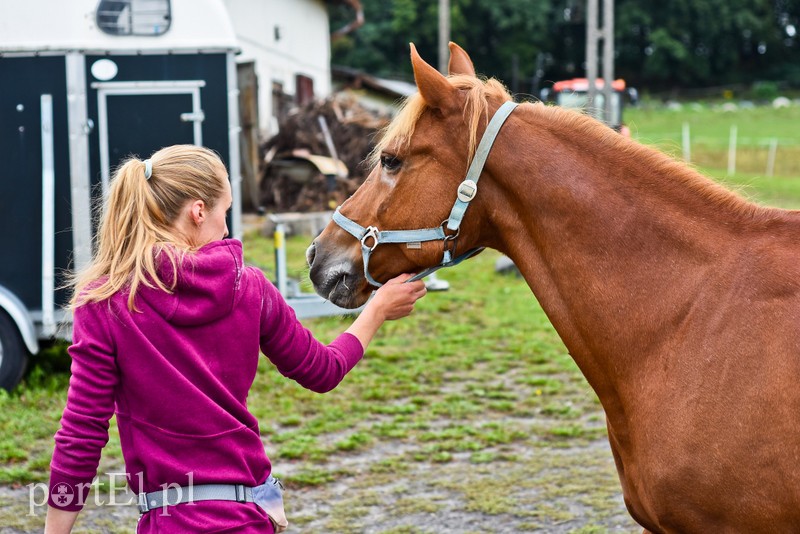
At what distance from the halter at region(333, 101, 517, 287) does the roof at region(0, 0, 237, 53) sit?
13.1 feet

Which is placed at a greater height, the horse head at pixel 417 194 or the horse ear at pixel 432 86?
the horse ear at pixel 432 86

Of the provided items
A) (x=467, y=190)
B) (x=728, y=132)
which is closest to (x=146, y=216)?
(x=467, y=190)

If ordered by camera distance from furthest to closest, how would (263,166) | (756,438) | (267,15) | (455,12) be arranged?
(455,12)
(267,15)
(263,166)
(756,438)

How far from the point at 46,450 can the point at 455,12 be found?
50542mm

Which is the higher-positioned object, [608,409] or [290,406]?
[608,409]

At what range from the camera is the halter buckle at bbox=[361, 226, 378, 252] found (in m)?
2.68

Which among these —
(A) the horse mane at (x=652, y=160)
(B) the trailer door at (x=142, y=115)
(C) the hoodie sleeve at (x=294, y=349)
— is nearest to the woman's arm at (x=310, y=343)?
(C) the hoodie sleeve at (x=294, y=349)

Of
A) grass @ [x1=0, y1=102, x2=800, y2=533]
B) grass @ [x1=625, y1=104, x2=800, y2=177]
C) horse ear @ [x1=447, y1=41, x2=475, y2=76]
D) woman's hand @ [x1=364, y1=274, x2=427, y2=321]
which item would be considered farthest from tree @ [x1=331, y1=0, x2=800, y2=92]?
woman's hand @ [x1=364, y1=274, x2=427, y2=321]

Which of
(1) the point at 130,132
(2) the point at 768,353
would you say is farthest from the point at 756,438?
(1) the point at 130,132

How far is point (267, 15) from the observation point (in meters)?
19.3

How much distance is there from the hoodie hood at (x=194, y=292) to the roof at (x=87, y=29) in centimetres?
442

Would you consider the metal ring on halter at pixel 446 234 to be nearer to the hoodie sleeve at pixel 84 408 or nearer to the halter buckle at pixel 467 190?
the halter buckle at pixel 467 190

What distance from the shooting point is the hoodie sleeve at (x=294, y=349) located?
2311 mm

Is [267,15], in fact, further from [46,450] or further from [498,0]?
[498,0]
